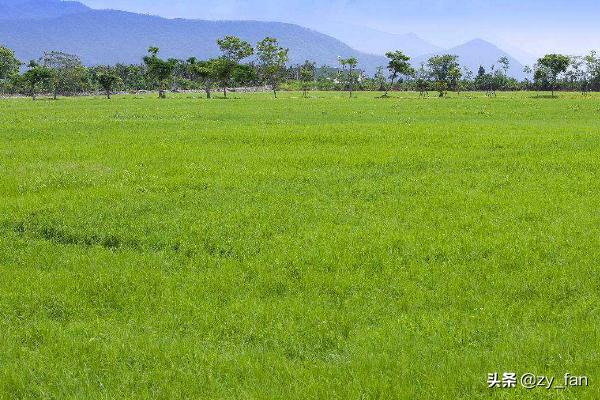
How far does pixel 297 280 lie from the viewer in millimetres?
9188

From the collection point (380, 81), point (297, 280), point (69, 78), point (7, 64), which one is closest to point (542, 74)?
point (380, 81)

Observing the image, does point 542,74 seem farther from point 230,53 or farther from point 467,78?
point 230,53

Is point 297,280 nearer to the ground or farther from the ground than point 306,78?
nearer to the ground

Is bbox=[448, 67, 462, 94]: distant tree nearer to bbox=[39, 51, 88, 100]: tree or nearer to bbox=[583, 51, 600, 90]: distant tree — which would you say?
bbox=[583, 51, 600, 90]: distant tree

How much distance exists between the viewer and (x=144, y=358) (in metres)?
6.89

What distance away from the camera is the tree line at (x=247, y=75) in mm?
Result: 109188

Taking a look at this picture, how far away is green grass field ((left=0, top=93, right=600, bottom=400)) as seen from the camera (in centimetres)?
649

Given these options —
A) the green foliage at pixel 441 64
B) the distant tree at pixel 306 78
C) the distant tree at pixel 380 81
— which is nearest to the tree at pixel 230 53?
the distant tree at pixel 306 78

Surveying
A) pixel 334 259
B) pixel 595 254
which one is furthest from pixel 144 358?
pixel 595 254

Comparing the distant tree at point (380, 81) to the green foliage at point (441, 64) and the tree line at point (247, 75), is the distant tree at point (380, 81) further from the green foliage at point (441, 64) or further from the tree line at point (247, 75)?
the green foliage at point (441, 64)

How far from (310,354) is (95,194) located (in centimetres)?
1012

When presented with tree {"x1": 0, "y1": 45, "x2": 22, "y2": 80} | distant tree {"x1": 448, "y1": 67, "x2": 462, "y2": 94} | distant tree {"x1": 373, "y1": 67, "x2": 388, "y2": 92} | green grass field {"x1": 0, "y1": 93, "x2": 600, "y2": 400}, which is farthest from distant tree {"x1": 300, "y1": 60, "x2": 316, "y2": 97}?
green grass field {"x1": 0, "y1": 93, "x2": 600, "y2": 400}

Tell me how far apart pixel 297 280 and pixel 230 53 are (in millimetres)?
110322

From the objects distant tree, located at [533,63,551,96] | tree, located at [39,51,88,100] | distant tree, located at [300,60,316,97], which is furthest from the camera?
tree, located at [39,51,88,100]
